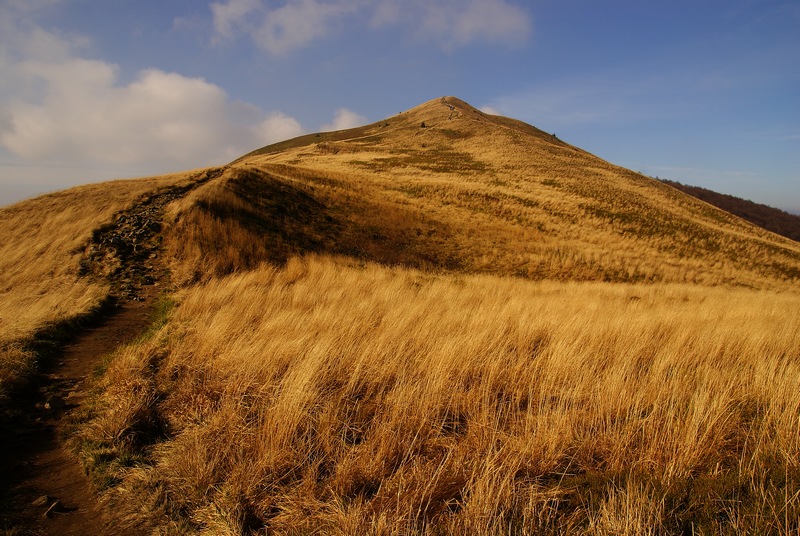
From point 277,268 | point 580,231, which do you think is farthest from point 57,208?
point 580,231

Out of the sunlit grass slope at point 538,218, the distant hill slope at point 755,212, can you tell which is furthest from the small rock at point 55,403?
the distant hill slope at point 755,212

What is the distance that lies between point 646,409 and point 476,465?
76.6 inches

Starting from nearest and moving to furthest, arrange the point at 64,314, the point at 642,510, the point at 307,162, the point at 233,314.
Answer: the point at 642,510, the point at 233,314, the point at 64,314, the point at 307,162

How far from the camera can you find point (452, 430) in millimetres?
3457

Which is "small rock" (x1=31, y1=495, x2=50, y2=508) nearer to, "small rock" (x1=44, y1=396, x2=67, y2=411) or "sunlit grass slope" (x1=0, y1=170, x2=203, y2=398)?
"small rock" (x1=44, y1=396, x2=67, y2=411)

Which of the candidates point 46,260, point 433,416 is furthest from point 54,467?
point 46,260

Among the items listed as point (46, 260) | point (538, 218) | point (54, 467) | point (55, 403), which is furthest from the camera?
point (538, 218)

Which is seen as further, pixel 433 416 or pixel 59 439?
pixel 59 439

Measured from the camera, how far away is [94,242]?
10.8 metres

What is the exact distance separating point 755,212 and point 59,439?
441 ft

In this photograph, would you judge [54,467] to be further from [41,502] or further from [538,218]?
[538,218]

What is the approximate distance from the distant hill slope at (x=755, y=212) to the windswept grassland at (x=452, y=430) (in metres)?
99.6

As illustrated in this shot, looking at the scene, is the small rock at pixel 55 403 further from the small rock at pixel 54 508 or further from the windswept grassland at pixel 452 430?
the small rock at pixel 54 508

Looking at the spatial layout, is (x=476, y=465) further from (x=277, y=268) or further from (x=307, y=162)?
(x=307, y=162)
